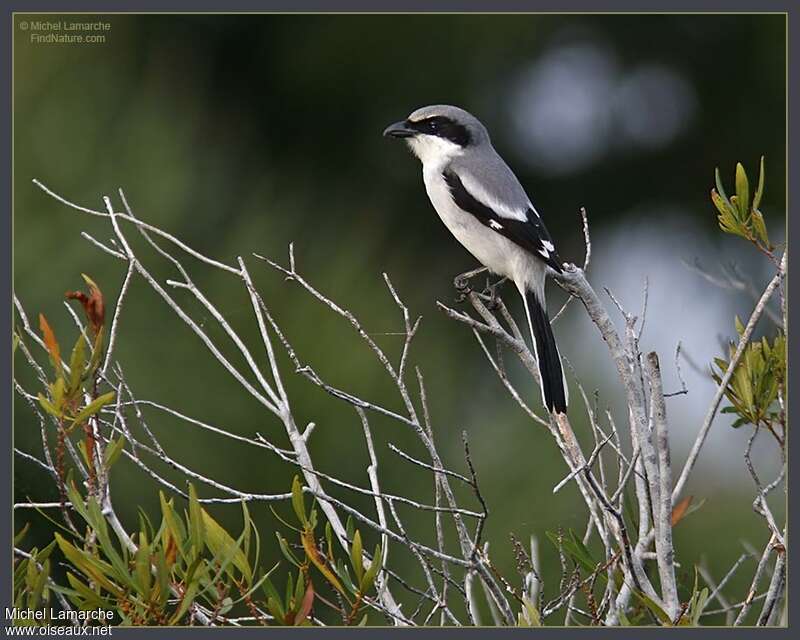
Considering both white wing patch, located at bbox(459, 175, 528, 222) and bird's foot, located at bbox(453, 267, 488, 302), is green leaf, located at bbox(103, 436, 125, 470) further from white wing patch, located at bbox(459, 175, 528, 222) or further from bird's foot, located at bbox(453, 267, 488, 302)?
white wing patch, located at bbox(459, 175, 528, 222)

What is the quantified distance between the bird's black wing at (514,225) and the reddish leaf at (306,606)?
38.5 inches

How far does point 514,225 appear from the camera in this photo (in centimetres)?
201

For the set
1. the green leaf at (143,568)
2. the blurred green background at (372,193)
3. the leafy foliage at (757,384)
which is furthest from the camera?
the blurred green background at (372,193)

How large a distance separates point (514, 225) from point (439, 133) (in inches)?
13.6

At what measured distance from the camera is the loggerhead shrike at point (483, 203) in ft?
6.48

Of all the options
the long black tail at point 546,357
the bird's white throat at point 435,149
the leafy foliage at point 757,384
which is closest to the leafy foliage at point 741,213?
the leafy foliage at point 757,384

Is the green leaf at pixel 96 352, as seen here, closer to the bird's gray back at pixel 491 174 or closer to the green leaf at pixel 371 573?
the green leaf at pixel 371 573

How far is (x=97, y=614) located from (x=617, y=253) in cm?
206

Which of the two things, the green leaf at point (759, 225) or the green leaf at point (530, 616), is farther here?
the green leaf at point (759, 225)

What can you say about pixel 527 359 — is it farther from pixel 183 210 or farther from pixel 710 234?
pixel 710 234

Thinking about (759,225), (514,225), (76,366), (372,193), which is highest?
(759,225)

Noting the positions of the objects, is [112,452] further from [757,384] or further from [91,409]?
[757,384]

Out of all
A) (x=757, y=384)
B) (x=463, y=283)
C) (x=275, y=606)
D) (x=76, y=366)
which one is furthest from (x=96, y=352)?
(x=463, y=283)

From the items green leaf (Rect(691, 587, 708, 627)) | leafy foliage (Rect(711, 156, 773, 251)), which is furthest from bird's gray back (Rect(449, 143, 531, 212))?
green leaf (Rect(691, 587, 708, 627))
